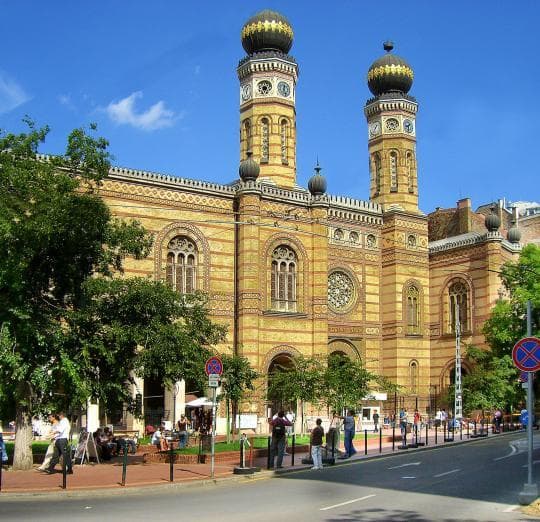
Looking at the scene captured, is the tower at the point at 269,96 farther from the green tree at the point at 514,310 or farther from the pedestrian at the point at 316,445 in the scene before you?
the pedestrian at the point at 316,445

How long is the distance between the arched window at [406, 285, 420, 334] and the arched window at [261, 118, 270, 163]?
1017 centimetres

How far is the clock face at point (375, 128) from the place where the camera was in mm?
46969

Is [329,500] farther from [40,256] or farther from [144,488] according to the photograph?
[40,256]

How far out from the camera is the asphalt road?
12812mm

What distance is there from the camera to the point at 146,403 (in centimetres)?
3691

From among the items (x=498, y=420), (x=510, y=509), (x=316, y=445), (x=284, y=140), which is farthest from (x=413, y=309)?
(x=510, y=509)

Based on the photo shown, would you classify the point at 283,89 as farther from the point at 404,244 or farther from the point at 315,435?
the point at 315,435

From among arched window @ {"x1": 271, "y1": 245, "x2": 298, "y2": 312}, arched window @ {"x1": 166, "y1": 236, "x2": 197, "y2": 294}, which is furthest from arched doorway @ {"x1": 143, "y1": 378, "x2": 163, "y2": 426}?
arched window @ {"x1": 271, "y1": 245, "x2": 298, "y2": 312}

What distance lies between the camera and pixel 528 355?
14688mm

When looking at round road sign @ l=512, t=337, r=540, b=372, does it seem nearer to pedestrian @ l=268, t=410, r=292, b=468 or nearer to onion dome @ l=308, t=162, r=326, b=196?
pedestrian @ l=268, t=410, r=292, b=468

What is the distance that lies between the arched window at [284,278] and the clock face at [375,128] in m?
10.9

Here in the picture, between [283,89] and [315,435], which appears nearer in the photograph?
[315,435]

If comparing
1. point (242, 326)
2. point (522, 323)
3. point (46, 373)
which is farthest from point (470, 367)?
point (46, 373)

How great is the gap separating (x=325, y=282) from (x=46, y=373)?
21126mm
